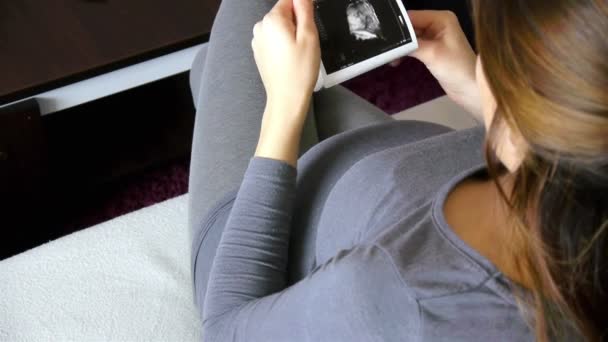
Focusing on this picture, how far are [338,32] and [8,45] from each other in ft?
1.69

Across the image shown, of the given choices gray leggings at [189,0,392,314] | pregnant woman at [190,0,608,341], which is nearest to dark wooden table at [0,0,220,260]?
gray leggings at [189,0,392,314]

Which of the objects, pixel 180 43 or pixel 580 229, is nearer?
pixel 580 229

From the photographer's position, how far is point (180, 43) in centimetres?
102

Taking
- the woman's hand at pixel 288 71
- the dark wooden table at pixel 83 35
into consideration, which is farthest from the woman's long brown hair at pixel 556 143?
the dark wooden table at pixel 83 35

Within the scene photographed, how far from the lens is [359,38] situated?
0.77 m

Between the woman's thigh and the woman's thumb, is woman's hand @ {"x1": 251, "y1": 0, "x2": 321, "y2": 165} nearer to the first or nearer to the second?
the woman's thumb

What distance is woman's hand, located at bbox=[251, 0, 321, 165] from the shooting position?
2.29 feet

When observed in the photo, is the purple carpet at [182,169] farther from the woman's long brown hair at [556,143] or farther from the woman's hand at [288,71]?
the woman's long brown hair at [556,143]

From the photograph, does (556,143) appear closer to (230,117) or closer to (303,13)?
(303,13)

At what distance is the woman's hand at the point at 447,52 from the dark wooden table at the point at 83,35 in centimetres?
38

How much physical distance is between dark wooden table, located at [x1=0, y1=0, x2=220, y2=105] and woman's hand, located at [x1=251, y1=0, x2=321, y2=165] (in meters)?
Answer: 0.35

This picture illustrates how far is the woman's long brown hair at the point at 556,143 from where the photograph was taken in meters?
0.41

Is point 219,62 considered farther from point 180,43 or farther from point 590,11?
point 590,11

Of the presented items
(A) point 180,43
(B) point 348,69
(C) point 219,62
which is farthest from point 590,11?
(A) point 180,43
